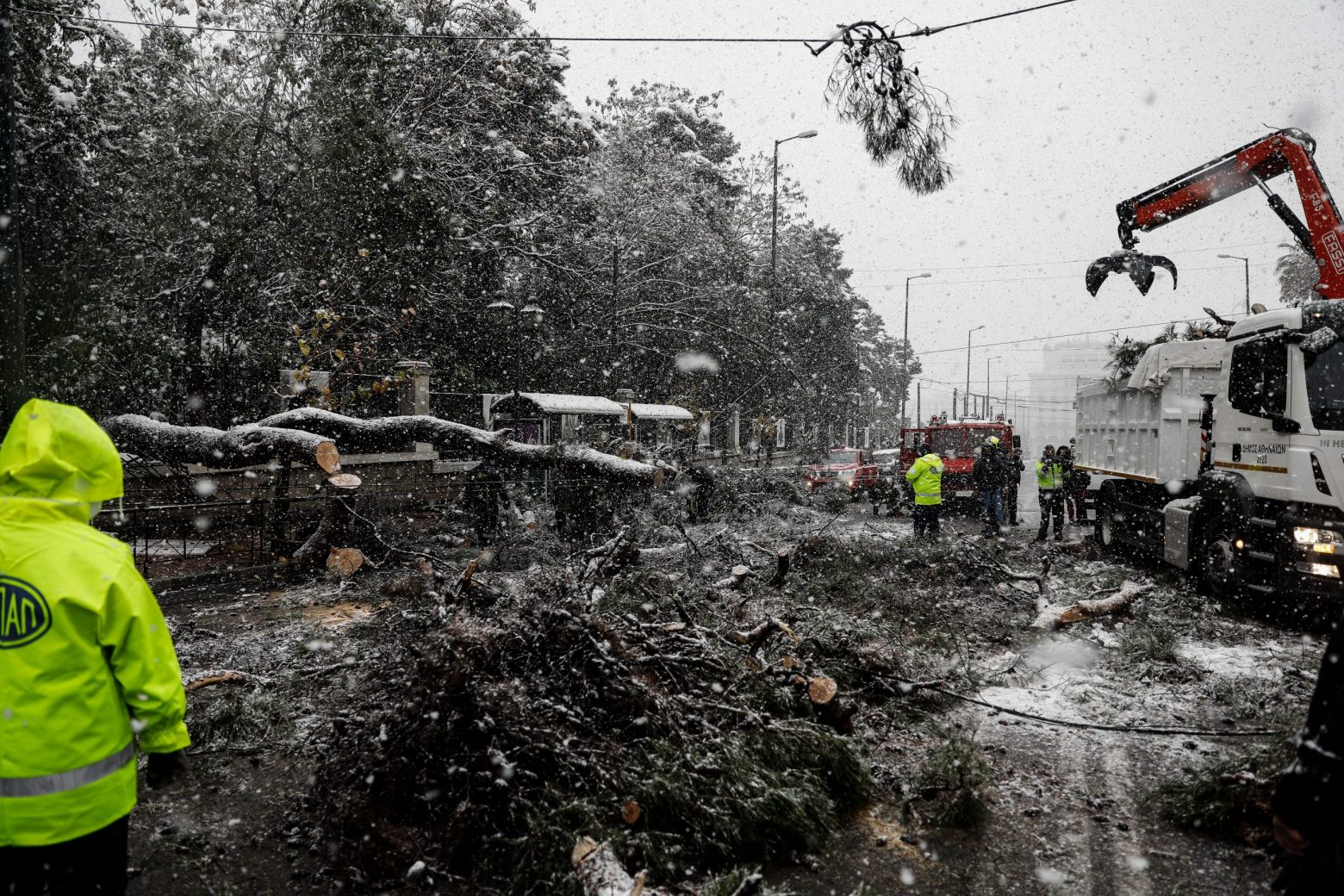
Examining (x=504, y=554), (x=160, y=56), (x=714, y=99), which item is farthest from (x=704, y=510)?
(x=714, y=99)

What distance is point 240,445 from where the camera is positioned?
1020 cm

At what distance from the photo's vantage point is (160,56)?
48.7ft

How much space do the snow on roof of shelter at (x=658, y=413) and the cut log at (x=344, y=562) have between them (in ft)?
52.2

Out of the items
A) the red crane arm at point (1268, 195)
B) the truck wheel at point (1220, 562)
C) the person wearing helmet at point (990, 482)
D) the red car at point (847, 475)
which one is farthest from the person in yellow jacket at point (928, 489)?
the red car at point (847, 475)

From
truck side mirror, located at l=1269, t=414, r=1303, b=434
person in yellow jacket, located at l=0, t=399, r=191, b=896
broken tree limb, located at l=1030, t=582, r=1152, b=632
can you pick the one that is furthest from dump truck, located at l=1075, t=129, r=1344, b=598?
person in yellow jacket, located at l=0, t=399, r=191, b=896

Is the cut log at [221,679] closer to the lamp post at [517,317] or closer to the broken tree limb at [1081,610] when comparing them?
the broken tree limb at [1081,610]

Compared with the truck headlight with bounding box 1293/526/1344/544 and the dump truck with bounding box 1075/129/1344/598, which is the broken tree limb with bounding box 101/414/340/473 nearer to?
the dump truck with bounding box 1075/129/1344/598

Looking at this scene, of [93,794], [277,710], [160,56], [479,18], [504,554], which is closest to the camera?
[93,794]

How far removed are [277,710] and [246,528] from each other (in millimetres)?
6266

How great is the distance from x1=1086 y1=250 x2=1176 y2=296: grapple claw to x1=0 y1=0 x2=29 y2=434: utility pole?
11.3m

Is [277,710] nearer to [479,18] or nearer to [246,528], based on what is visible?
[246,528]

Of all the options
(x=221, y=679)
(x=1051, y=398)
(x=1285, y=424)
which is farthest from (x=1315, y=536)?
(x=1051, y=398)

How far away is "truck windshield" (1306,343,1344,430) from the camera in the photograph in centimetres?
706

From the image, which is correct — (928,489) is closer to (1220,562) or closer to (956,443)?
(1220,562)
